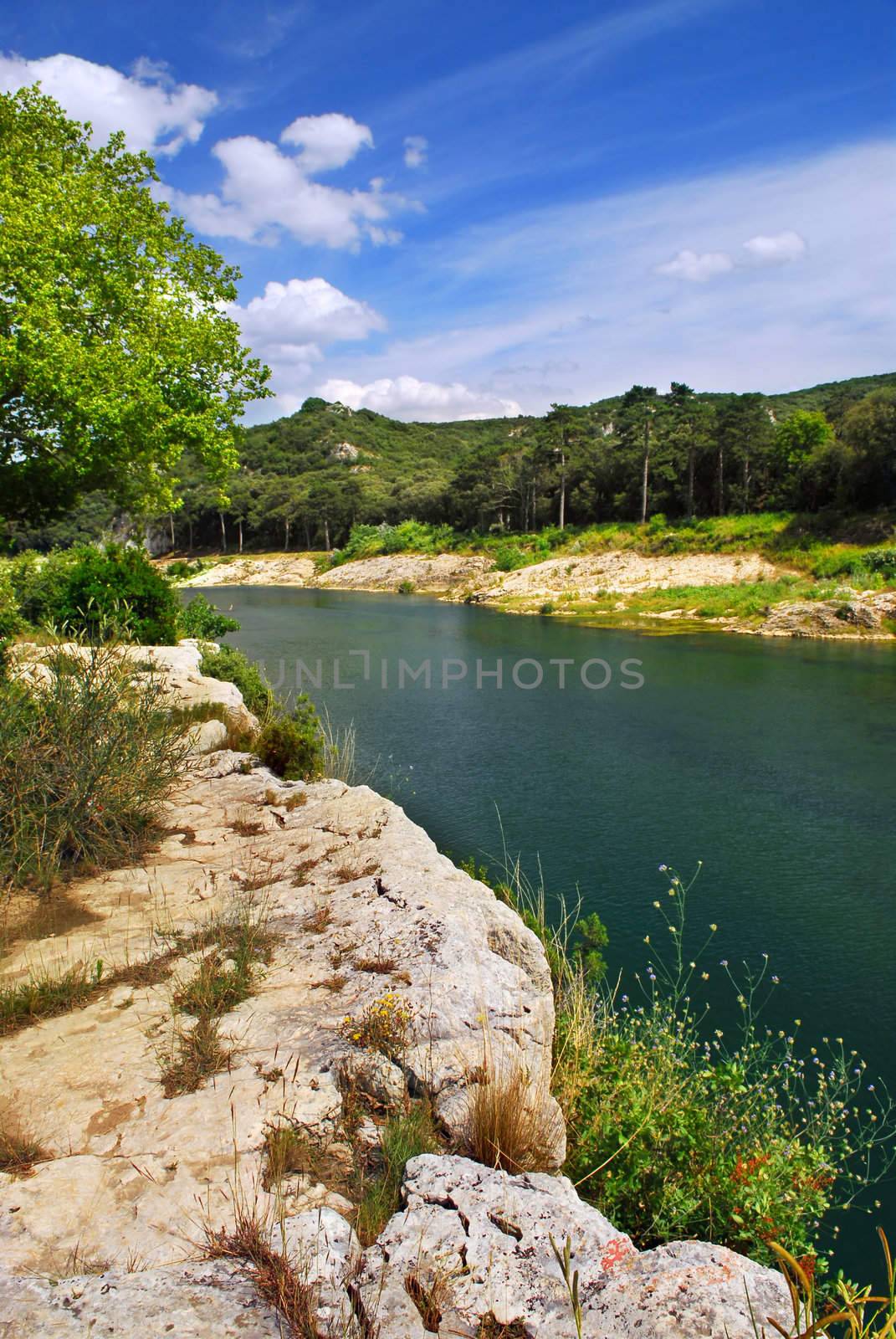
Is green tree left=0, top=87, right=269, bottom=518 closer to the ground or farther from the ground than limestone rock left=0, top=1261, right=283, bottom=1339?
farther from the ground

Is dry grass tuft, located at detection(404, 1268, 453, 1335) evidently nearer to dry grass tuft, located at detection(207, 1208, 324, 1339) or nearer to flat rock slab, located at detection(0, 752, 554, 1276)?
dry grass tuft, located at detection(207, 1208, 324, 1339)

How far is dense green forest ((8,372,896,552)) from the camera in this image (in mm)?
47219

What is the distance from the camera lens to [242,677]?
57.3 feet

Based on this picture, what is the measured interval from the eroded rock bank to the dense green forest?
48.0 ft

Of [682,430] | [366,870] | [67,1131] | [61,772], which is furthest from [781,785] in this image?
[682,430]

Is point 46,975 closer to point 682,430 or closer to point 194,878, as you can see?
point 194,878

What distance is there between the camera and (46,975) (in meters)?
5.08

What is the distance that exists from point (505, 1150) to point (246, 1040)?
5.34 ft

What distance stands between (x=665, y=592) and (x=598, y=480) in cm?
2147

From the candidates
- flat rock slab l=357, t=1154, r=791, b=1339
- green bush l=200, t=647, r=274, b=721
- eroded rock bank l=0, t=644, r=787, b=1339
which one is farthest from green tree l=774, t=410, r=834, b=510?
flat rock slab l=357, t=1154, r=791, b=1339

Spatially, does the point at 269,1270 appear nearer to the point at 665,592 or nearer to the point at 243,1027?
the point at 243,1027

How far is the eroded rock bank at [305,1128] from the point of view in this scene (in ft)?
10.0

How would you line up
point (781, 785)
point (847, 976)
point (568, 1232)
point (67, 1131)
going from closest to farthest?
point (568, 1232)
point (67, 1131)
point (847, 976)
point (781, 785)

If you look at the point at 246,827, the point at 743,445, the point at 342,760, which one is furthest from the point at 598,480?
the point at 246,827
